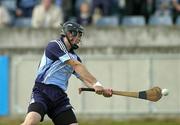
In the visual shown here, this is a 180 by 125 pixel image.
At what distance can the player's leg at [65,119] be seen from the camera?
1145cm

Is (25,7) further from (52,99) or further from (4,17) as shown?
(52,99)

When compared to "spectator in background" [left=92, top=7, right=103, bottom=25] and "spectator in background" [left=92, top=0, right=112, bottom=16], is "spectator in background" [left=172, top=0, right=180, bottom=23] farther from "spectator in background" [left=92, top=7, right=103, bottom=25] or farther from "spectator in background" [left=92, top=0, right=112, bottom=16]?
"spectator in background" [left=92, top=7, right=103, bottom=25]

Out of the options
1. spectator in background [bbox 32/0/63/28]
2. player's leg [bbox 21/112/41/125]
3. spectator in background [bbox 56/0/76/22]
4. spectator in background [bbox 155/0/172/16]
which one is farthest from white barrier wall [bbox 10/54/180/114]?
player's leg [bbox 21/112/41/125]

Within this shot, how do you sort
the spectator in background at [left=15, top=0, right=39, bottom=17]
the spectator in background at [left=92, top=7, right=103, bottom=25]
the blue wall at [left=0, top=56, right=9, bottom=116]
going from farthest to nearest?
the spectator in background at [left=15, top=0, right=39, bottom=17]
the spectator in background at [left=92, top=7, right=103, bottom=25]
the blue wall at [left=0, top=56, right=9, bottom=116]

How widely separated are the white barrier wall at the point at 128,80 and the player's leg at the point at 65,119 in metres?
6.56

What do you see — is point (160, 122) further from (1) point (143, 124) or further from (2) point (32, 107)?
(2) point (32, 107)

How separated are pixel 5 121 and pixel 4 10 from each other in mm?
2996

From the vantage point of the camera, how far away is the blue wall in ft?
60.0

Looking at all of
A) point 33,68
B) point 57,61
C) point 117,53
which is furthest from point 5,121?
point 57,61

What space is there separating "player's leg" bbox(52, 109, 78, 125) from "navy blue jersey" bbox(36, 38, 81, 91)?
0.37 m

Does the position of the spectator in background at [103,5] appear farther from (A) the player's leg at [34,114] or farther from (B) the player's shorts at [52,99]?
(A) the player's leg at [34,114]

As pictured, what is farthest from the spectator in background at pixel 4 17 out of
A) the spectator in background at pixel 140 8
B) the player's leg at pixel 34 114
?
the player's leg at pixel 34 114

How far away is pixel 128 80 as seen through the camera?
1814 cm

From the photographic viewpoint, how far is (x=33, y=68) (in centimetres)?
1833
